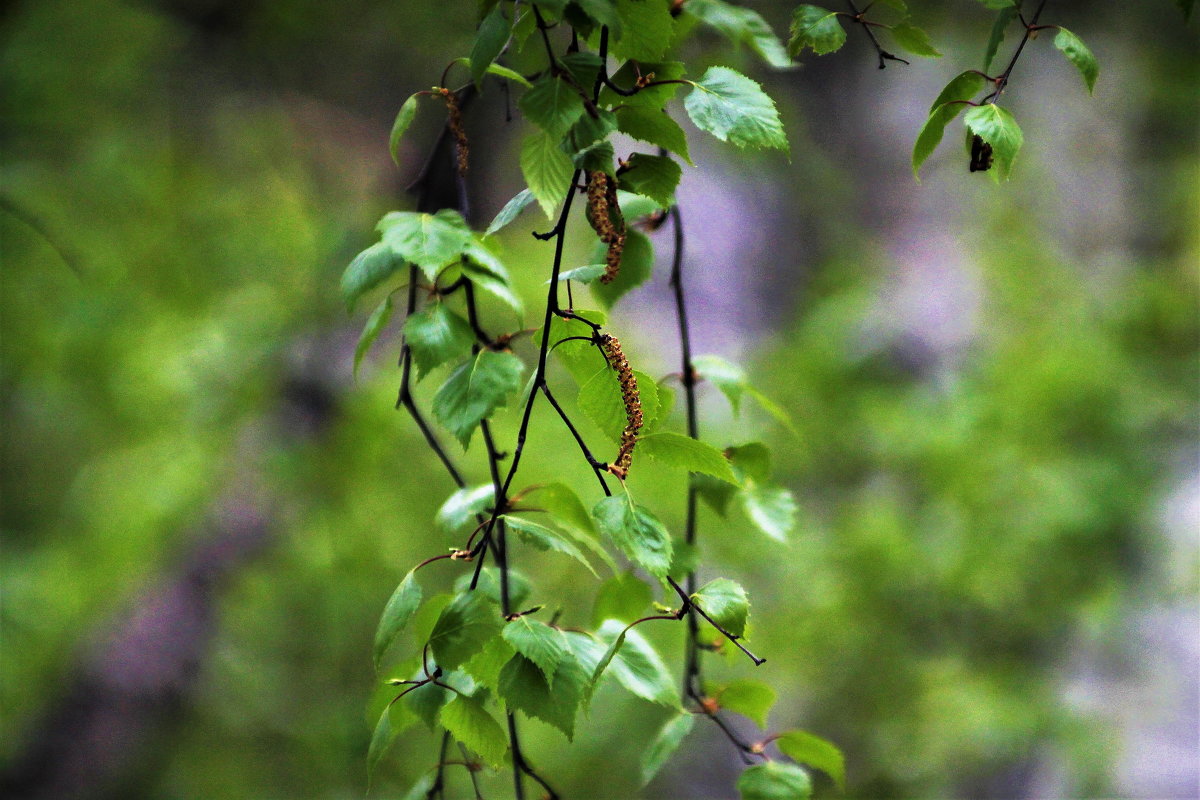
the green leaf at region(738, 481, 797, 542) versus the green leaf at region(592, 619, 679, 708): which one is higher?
the green leaf at region(738, 481, 797, 542)

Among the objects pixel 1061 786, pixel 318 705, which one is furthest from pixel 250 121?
pixel 1061 786

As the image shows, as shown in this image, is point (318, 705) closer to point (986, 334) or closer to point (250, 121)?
point (250, 121)

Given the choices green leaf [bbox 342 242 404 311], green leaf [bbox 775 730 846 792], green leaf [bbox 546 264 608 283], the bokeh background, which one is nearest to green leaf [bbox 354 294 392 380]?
green leaf [bbox 342 242 404 311]

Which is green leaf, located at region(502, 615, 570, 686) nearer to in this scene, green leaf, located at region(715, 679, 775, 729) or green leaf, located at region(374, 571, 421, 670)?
green leaf, located at region(374, 571, 421, 670)

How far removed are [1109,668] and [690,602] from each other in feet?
5.59

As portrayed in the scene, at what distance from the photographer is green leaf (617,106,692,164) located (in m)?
0.43

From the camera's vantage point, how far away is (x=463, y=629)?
1.43 feet

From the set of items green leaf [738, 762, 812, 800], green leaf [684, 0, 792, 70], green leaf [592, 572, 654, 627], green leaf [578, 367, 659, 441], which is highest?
green leaf [684, 0, 792, 70]

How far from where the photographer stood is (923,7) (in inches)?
71.6

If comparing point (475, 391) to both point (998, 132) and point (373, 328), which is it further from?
point (998, 132)

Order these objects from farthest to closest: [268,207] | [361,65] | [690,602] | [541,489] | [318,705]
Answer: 1. [268,207]
2. [318,705]
3. [361,65]
4. [541,489]
5. [690,602]

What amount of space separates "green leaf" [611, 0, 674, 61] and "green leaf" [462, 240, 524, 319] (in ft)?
0.45

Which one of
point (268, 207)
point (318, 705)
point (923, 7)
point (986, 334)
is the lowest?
point (318, 705)

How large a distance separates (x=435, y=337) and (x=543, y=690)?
7.6 inches
